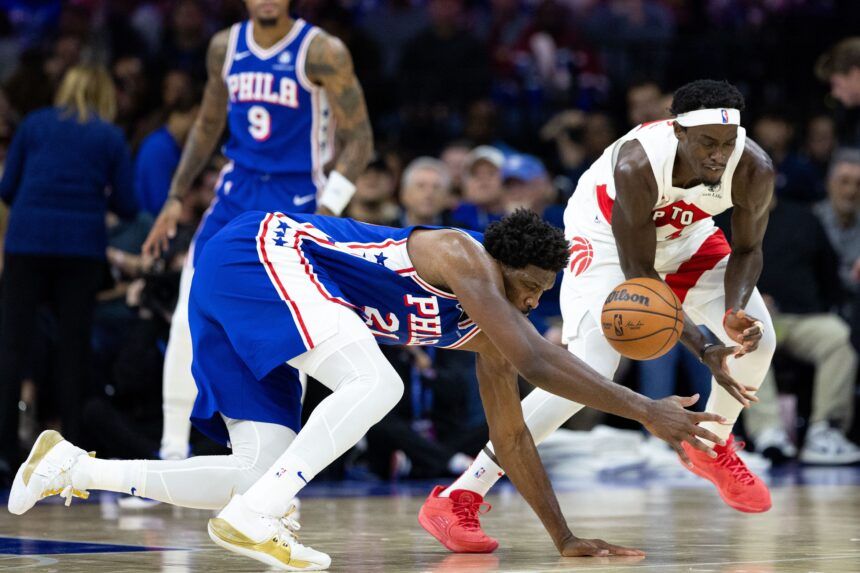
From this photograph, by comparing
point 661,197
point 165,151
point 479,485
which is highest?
point 165,151

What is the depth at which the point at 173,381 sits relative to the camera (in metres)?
6.73

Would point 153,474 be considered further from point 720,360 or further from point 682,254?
point 682,254

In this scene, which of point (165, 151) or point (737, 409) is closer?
point (737, 409)

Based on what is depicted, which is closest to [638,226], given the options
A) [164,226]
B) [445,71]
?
[164,226]

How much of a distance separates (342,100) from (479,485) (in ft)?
7.73

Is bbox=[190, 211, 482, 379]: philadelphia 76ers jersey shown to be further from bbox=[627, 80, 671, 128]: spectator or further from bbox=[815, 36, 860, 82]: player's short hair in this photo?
bbox=[627, 80, 671, 128]: spectator

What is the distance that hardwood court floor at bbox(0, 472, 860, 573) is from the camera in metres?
4.37

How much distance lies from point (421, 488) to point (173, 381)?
78.6 inches

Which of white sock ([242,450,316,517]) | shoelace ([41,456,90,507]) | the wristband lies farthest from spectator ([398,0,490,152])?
white sock ([242,450,316,517])

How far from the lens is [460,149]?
11734 millimetres

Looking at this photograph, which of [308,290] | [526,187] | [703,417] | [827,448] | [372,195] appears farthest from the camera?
[526,187]

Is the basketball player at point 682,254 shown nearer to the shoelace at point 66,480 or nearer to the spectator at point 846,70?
the shoelace at point 66,480

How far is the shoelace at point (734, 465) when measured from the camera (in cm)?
574

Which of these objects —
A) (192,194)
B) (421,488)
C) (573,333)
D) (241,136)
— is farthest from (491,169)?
(573,333)
